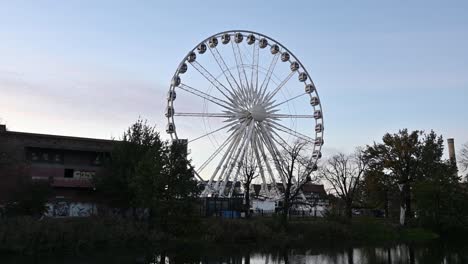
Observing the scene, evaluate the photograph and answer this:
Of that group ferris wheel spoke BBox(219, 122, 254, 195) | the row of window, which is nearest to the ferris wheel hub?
ferris wheel spoke BBox(219, 122, 254, 195)

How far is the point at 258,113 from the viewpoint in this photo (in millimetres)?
51625

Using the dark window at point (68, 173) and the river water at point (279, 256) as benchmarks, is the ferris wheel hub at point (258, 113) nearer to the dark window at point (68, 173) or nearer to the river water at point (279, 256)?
the river water at point (279, 256)

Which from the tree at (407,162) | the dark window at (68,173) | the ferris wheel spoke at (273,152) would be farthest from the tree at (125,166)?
the tree at (407,162)

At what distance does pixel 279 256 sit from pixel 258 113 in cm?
1973

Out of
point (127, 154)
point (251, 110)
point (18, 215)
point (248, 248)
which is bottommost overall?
point (248, 248)

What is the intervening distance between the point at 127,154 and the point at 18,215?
10807 mm

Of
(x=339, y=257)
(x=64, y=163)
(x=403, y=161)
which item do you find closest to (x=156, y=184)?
(x=339, y=257)

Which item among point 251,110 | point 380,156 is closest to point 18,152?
point 251,110

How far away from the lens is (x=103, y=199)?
149 ft

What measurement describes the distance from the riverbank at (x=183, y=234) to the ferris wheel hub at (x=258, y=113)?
10771 millimetres

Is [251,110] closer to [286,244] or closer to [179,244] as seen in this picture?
[286,244]

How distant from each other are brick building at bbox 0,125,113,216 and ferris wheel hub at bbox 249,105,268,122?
49.3 ft

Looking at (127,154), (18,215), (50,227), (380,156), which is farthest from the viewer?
(380,156)

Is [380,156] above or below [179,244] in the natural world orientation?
above
